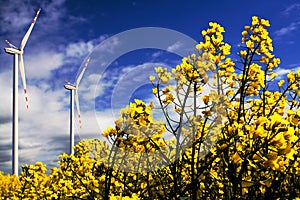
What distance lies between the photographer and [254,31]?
4398mm

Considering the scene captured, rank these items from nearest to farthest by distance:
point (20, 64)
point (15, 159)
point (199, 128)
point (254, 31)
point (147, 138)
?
point (147, 138) < point (199, 128) < point (254, 31) < point (15, 159) < point (20, 64)

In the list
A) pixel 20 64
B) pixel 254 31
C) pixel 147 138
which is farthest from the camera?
pixel 20 64

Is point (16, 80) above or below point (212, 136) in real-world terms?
above

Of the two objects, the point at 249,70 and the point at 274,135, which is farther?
the point at 249,70

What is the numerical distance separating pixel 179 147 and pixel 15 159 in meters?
12.4

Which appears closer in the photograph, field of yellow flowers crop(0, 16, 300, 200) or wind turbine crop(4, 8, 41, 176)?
field of yellow flowers crop(0, 16, 300, 200)

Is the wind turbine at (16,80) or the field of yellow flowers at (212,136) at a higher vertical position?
the wind turbine at (16,80)

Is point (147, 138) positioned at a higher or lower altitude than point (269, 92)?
lower

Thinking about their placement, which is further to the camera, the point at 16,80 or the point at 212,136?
the point at 16,80

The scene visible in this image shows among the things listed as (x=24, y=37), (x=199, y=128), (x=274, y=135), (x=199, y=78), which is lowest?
(x=274, y=135)

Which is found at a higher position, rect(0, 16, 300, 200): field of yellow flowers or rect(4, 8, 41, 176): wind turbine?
rect(4, 8, 41, 176): wind turbine

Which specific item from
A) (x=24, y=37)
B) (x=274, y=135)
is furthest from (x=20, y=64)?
(x=274, y=135)

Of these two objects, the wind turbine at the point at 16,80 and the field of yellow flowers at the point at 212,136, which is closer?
the field of yellow flowers at the point at 212,136

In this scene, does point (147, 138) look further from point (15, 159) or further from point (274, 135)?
point (15, 159)
